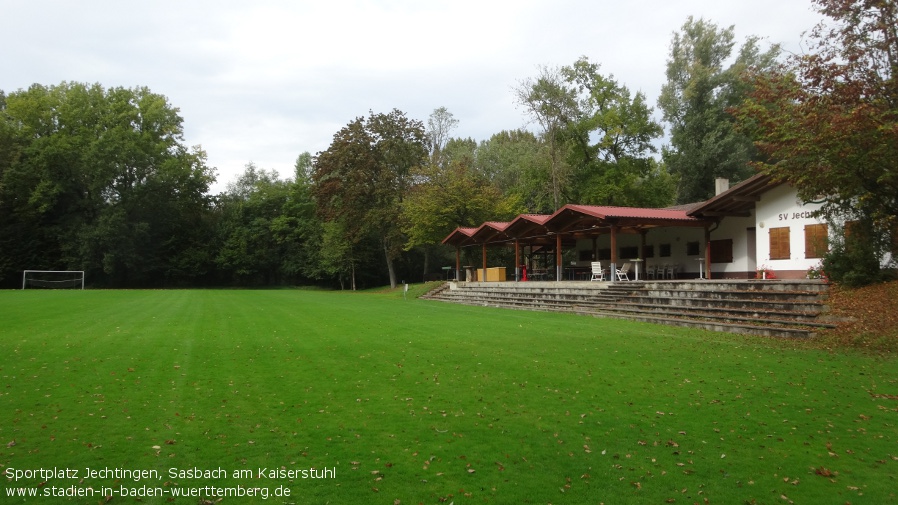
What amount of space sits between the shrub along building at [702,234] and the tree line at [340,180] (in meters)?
7.11

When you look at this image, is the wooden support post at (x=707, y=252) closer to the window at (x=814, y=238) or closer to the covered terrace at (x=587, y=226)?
the covered terrace at (x=587, y=226)

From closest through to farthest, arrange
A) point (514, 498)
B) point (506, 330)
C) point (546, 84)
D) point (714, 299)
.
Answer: point (514, 498) → point (506, 330) → point (714, 299) → point (546, 84)

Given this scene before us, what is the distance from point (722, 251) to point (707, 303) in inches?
369

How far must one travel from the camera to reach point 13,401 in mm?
6910

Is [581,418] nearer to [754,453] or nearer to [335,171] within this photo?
[754,453]

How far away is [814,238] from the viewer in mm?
19422

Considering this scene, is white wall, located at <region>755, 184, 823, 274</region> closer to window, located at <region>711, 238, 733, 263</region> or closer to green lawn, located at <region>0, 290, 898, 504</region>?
window, located at <region>711, 238, 733, 263</region>

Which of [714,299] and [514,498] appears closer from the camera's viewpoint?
[514,498]

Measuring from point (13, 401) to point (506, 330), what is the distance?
10187 millimetres

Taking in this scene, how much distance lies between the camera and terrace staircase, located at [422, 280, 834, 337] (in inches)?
551

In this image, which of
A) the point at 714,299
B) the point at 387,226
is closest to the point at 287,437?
the point at 714,299

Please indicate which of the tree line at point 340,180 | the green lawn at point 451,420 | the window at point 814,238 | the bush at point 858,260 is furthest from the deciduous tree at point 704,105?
the green lawn at point 451,420

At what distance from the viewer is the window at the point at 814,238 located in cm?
1866

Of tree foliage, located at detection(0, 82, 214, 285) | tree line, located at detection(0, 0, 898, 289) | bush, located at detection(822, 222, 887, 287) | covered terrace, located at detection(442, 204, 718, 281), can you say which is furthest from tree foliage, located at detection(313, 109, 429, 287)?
bush, located at detection(822, 222, 887, 287)
